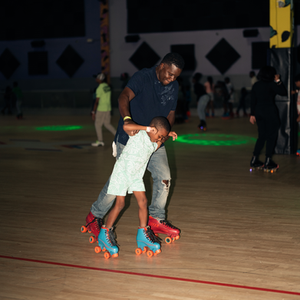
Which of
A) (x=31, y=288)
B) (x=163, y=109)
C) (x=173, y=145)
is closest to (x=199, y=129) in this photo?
(x=173, y=145)

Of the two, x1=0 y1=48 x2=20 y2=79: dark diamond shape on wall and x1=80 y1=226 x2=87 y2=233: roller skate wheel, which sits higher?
x1=0 y1=48 x2=20 y2=79: dark diamond shape on wall

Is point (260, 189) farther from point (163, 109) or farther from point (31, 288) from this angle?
point (31, 288)

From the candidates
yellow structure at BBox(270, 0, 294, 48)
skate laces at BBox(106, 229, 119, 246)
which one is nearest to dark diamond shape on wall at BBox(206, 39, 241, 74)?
yellow structure at BBox(270, 0, 294, 48)

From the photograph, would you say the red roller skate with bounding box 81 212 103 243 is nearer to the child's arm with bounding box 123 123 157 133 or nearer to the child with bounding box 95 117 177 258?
the child with bounding box 95 117 177 258

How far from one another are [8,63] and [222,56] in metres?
10.5

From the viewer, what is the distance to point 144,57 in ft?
65.4

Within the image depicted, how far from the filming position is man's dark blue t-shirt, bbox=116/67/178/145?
3.36m

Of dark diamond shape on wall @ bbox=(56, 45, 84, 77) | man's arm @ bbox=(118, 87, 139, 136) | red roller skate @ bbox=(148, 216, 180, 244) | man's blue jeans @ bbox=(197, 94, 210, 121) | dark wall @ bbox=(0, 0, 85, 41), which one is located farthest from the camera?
dark diamond shape on wall @ bbox=(56, 45, 84, 77)

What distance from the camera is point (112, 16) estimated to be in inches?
793

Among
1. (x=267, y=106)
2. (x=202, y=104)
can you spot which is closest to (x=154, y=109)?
(x=267, y=106)

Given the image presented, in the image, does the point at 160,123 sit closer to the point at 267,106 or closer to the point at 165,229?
the point at 165,229

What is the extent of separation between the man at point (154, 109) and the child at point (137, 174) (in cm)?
13

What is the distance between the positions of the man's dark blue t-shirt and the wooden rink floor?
982 mm

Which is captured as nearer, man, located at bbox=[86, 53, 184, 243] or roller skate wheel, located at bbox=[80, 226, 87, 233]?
man, located at bbox=[86, 53, 184, 243]
